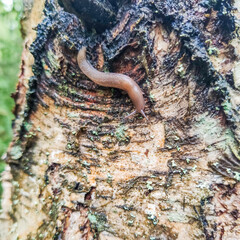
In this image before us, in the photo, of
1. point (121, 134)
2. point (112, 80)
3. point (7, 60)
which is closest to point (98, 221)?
point (121, 134)

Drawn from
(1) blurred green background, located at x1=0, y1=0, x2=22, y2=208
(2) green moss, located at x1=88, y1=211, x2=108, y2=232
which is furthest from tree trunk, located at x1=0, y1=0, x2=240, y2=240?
(1) blurred green background, located at x1=0, y1=0, x2=22, y2=208

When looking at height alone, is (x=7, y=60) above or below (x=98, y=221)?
above

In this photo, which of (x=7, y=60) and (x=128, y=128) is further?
(x=7, y=60)

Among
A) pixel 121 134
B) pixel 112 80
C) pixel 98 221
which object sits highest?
pixel 112 80

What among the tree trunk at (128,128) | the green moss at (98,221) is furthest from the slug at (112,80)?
the green moss at (98,221)

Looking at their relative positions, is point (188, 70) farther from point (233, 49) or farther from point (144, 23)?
point (144, 23)

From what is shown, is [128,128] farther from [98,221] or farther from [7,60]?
[7,60]
